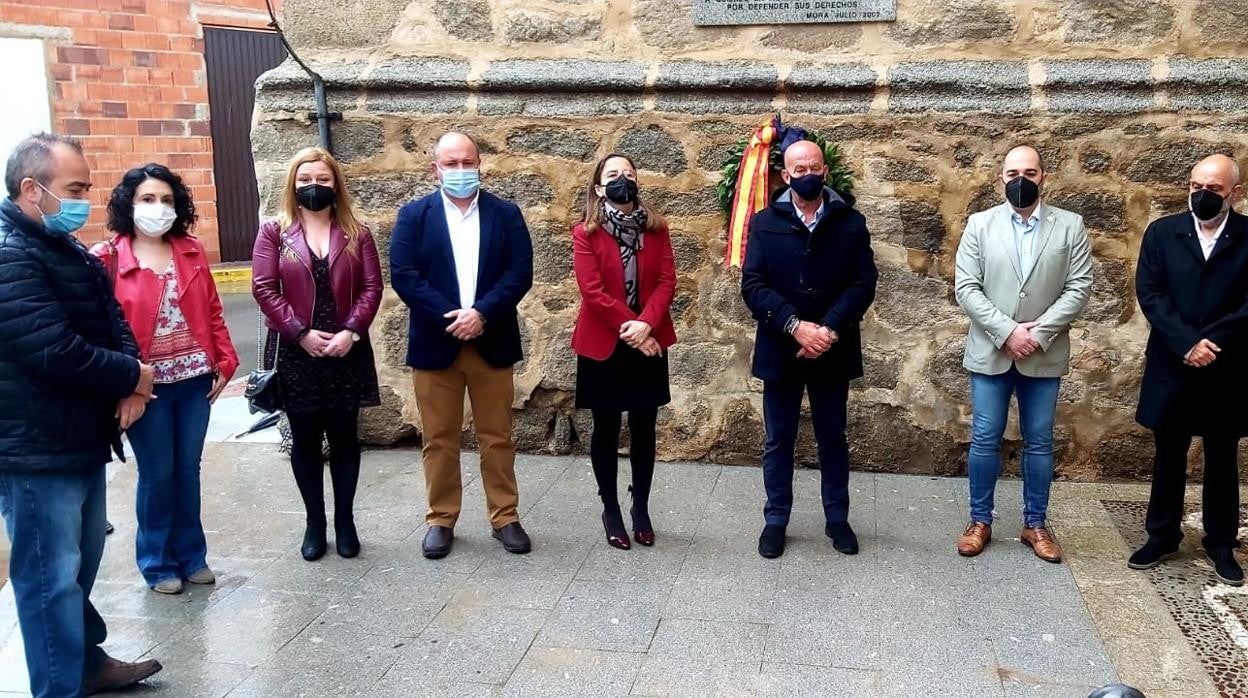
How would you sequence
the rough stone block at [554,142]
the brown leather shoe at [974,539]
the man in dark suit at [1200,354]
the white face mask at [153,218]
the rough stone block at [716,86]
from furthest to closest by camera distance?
the rough stone block at [554,142], the rough stone block at [716,86], the brown leather shoe at [974,539], the man in dark suit at [1200,354], the white face mask at [153,218]

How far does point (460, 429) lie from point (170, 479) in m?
1.14

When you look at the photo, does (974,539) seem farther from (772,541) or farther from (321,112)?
(321,112)

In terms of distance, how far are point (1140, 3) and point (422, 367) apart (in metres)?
3.72

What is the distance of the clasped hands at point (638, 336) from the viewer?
13.9ft

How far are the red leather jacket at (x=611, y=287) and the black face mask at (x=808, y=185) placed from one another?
22.6 inches

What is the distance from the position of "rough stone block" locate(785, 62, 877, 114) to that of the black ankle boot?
9.78 ft

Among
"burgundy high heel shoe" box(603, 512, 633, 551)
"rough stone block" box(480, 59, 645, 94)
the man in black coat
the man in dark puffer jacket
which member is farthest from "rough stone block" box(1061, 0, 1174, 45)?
the man in dark puffer jacket

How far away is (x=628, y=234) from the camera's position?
431cm

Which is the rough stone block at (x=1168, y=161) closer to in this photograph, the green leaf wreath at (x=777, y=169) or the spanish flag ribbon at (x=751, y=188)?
the green leaf wreath at (x=777, y=169)

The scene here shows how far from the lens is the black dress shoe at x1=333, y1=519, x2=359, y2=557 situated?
4.37 metres

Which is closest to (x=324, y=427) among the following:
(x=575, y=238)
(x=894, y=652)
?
(x=575, y=238)

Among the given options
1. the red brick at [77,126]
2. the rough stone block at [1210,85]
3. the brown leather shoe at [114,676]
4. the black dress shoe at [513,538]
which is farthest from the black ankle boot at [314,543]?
the red brick at [77,126]

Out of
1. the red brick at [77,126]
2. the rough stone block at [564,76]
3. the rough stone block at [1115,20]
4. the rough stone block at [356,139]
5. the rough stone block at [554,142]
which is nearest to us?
the rough stone block at [1115,20]

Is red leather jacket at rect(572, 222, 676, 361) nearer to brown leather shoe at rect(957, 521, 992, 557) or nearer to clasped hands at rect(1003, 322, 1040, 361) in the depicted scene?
clasped hands at rect(1003, 322, 1040, 361)
